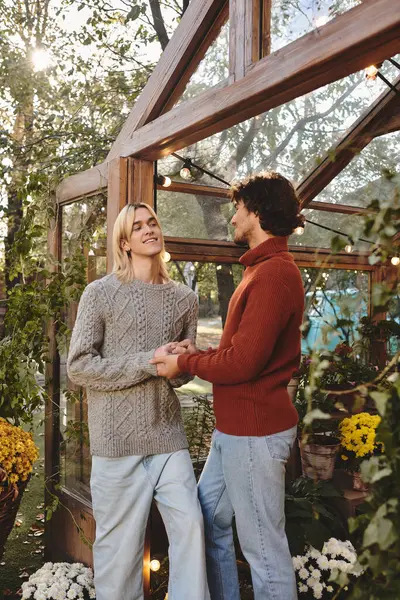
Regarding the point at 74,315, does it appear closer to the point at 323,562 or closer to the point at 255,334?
the point at 255,334

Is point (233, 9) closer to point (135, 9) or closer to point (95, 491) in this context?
point (95, 491)

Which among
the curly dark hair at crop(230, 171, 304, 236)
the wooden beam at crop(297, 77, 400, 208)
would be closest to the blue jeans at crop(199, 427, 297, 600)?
the curly dark hair at crop(230, 171, 304, 236)

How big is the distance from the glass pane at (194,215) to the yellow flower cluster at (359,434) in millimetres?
1477

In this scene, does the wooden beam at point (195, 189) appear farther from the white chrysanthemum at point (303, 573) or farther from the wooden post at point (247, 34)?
the white chrysanthemum at point (303, 573)

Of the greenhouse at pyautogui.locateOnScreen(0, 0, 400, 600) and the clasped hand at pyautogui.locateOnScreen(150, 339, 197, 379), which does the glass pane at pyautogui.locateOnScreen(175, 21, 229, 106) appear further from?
the clasped hand at pyautogui.locateOnScreen(150, 339, 197, 379)

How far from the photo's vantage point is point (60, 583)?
108 inches

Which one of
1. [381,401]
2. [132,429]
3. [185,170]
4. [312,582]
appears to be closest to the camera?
[381,401]

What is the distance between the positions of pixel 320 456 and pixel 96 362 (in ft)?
5.26

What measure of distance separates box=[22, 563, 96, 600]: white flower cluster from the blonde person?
50 centimetres

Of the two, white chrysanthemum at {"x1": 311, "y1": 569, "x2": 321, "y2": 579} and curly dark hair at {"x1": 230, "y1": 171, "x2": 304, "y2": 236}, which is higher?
curly dark hair at {"x1": 230, "y1": 171, "x2": 304, "y2": 236}

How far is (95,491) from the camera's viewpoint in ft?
7.53

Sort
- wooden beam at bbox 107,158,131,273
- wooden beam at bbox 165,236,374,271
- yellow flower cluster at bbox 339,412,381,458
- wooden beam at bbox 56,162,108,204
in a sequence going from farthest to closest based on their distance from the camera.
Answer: wooden beam at bbox 165,236,374,271 → yellow flower cluster at bbox 339,412,381,458 → wooden beam at bbox 56,162,108,204 → wooden beam at bbox 107,158,131,273

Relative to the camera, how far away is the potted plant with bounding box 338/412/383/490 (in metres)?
3.16

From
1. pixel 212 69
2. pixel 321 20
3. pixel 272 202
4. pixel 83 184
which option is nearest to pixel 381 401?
pixel 272 202
